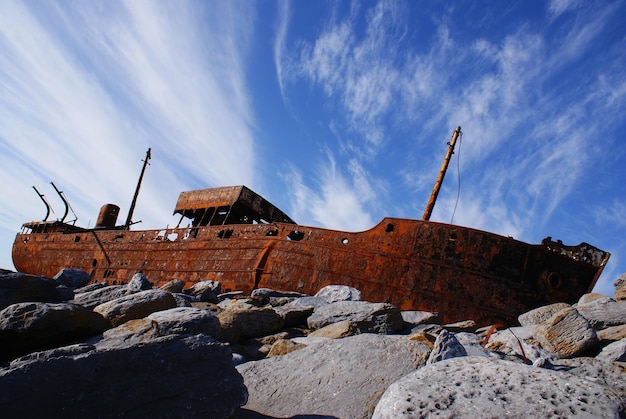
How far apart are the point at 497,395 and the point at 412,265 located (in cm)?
643

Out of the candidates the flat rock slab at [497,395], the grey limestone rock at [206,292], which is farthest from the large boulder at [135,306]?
the flat rock slab at [497,395]

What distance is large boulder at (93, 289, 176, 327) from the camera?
4.24 m

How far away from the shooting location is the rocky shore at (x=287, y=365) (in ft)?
6.04

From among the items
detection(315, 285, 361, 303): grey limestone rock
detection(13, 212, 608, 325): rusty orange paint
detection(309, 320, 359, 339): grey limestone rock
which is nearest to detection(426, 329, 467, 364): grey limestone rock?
detection(309, 320, 359, 339): grey limestone rock

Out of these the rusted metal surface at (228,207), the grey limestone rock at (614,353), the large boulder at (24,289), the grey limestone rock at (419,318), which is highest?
the rusted metal surface at (228,207)

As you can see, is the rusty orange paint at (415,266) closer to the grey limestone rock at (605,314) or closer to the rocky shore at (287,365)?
the rocky shore at (287,365)

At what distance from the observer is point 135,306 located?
4352mm

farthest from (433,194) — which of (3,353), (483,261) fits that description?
(3,353)

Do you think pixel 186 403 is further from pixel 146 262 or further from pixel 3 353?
pixel 146 262

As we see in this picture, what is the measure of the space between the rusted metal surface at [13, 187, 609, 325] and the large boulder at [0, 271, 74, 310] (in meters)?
4.93

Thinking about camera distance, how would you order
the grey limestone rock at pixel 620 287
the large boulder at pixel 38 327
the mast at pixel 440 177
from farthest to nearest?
the mast at pixel 440 177, the grey limestone rock at pixel 620 287, the large boulder at pixel 38 327

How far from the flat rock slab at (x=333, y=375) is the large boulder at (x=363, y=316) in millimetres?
1096

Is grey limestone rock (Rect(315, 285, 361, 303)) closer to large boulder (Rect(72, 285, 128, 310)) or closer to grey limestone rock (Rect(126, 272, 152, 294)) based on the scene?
grey limestone rock (Rect(126, 272, 152, 294))

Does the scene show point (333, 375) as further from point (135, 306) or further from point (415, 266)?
point (415, 266)
